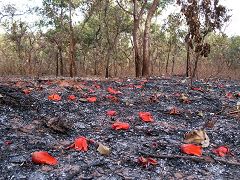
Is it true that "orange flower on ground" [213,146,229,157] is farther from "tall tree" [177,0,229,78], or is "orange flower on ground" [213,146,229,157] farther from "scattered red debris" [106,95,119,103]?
"tall tree" [177,0,229,78]

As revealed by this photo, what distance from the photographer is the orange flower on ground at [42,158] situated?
482cm

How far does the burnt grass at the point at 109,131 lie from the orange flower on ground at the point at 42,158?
0.21 ft

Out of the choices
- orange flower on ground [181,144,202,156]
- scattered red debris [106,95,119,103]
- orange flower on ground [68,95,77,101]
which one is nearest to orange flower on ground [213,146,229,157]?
orange flower on ground [181,144,202,156]

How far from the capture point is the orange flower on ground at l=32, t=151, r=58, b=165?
4824mm

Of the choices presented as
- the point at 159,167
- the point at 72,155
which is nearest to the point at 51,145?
the point at 72,155

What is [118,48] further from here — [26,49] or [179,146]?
[179,146]

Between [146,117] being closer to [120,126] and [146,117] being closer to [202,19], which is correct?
[120,126]

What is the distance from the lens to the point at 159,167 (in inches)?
201

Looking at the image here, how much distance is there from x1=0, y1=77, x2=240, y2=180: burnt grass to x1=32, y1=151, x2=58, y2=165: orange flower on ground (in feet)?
0.21

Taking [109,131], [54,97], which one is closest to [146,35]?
[54,97]

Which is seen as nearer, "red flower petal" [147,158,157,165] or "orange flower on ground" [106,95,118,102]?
"red flower petal" [147,158,157,165]

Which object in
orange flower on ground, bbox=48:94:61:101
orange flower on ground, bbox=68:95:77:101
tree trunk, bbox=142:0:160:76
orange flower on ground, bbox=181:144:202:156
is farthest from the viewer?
tree trunk, bbox=142:0:160:76

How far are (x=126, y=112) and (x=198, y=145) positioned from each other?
6.75 ft

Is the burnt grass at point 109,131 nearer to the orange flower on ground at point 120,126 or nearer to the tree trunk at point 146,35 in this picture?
the orange flower on ground at point 120,126
